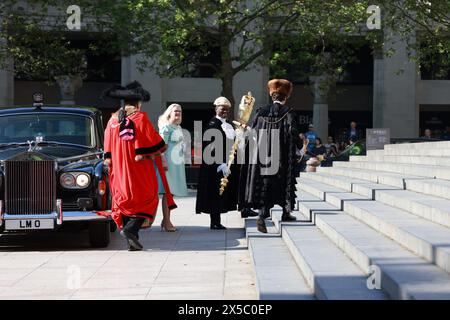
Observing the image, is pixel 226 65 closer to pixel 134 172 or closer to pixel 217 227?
pixel 217 227

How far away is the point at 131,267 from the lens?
9.15 metres

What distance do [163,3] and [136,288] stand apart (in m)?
18.4

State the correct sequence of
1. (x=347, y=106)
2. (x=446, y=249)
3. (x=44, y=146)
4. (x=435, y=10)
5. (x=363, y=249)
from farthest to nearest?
(x=347, y=106)
(x=435, y=10)
(x=44, y=146)
(x=363, y=249)
(x=446, y=249)

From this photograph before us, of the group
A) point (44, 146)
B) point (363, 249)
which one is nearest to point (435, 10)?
point (44, 146)

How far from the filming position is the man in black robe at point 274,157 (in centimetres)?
1038

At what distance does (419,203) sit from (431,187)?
1.16 metres

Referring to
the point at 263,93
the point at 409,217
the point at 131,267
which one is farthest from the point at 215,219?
the point at 263,93

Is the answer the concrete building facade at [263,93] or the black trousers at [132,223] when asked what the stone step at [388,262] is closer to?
the black trousers at [132,223]

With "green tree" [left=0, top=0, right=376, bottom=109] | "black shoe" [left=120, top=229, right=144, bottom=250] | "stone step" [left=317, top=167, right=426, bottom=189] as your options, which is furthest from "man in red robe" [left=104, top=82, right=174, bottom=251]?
"green tree" [left=0, top=0, right=376, bottom=109]

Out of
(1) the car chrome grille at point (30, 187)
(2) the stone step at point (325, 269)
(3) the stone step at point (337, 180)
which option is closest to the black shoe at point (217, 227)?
(3) the stone step at point (337, 180)

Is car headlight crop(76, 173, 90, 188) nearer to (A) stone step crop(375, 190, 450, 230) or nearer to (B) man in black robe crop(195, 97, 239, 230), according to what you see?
(B) man in black robe crop(195, 97, 239, 230)

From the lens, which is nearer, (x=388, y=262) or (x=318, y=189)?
(x=388, y=262)

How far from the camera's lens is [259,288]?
6.96 metres

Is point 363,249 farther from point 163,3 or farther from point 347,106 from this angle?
point 347,106
